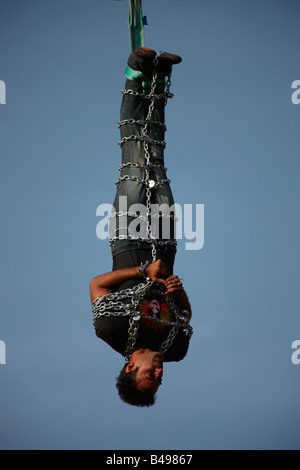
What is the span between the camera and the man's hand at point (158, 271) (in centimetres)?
1277

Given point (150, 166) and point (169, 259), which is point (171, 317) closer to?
point (169, 259)

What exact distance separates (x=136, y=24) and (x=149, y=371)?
5.99 m

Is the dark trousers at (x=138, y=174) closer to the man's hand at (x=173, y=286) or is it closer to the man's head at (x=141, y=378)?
the man's hand at (x=173, y=286)

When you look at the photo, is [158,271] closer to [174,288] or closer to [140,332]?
[174,288]

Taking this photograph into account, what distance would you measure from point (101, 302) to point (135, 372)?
1184 mm

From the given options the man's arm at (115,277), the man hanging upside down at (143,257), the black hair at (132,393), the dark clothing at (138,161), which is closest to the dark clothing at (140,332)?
the man hanging upside down at (143,257)

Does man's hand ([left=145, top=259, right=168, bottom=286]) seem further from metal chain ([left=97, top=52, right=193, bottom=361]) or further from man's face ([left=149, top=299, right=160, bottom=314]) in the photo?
man's face ([left=149, top=299, right=160, bottom=314])

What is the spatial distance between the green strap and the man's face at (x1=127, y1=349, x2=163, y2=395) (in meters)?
5.36

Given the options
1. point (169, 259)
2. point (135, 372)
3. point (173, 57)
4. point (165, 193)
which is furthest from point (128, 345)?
point (173, 57)

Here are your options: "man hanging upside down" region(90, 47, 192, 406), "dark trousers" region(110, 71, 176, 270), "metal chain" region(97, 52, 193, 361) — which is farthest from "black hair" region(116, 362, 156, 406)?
"dark trousers" region(110, 71, 176, 270)

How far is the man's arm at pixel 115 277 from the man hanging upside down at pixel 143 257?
15 mm

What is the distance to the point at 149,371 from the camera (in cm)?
1266

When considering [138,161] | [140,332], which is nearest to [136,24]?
[138,161]

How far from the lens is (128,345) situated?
1289cm
